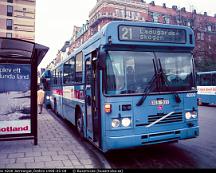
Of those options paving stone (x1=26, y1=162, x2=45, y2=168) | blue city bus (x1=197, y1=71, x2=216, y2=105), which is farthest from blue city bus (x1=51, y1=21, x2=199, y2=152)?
blue city bus (x1=197, y1=71, x2=216, y2=105)

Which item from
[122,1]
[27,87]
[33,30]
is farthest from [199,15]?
[27,87]

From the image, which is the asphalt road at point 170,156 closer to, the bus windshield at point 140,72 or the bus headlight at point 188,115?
the bus headlight at point 188,115

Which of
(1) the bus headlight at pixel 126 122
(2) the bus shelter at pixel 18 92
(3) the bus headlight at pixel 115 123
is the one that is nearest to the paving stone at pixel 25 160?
(2) the bus shelter at pixel 18 92

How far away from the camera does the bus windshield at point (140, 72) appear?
21.3ft

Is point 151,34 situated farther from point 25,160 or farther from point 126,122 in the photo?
point 25,160

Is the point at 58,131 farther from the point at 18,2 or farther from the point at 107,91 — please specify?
the point at 18,2

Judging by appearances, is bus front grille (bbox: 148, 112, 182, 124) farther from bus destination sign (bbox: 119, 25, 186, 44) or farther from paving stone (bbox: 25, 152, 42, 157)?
paving stone (bbox: 25, 152, 42, 157)

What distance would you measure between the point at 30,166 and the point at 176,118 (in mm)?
3608

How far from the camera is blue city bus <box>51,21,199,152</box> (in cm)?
647

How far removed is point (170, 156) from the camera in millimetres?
7109

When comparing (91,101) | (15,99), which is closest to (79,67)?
(91,101)

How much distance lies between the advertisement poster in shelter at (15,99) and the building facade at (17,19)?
5672 cm

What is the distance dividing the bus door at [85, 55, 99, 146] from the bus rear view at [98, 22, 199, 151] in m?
0.94

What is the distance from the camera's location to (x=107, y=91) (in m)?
6.48
